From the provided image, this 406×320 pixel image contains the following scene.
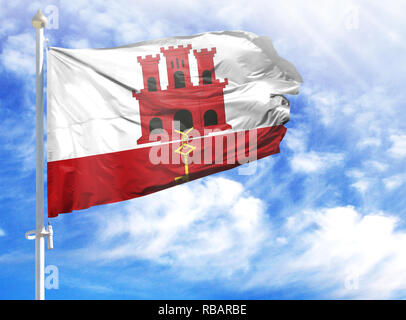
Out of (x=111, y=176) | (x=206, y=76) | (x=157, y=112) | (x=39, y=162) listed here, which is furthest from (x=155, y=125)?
(x=39, y=162)

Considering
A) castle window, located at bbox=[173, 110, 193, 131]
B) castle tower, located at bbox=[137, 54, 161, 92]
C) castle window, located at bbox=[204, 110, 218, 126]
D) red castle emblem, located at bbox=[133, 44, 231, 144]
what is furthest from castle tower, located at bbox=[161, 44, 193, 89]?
castle window, located at bbox=[204, 110, 218, 126]

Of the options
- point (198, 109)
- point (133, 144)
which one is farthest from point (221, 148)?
point (133, 144)

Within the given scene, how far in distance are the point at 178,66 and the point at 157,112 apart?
1313 mm

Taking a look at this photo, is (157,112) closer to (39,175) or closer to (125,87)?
(125,87)

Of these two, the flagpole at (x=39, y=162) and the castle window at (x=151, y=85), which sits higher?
the castle window at (x=151, y=85)

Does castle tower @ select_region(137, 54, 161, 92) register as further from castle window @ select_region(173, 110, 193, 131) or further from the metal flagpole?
the metal flagpole

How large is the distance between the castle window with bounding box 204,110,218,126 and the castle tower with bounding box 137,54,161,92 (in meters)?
1.29

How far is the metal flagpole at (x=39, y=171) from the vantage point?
9180mm

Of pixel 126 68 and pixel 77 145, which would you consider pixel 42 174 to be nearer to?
pixel 77 145

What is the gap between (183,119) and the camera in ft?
36.9

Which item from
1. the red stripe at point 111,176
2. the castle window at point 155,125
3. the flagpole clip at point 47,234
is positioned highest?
the castle window at point 155,125

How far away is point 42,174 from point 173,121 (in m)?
3.24

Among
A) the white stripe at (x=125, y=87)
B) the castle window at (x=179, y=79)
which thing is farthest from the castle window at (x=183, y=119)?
the white stripe at (x=125, y=87)

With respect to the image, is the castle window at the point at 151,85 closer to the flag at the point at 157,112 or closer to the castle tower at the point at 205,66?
the flag at the point at 157,112
